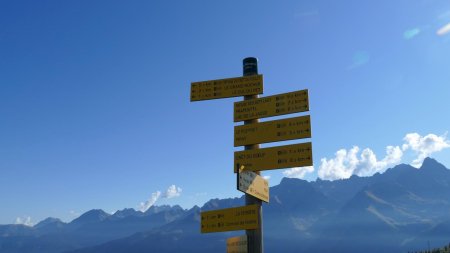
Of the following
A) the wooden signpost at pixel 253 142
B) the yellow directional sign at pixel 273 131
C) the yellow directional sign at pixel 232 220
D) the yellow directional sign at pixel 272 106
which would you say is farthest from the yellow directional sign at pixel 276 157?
the yellow directional sign at pixel 232 220

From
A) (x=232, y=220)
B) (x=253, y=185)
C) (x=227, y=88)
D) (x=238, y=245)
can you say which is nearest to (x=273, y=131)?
(x=253, y=185)

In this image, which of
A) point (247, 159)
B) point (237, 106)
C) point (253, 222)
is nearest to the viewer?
point (253, 222)

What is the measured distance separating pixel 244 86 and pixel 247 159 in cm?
200

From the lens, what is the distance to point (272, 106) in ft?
38.7

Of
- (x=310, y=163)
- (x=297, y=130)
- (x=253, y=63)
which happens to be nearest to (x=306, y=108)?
(x=297, y=130)

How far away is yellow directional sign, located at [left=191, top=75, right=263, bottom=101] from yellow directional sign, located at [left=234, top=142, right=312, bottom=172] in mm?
1639

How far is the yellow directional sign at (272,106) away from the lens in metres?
11.4

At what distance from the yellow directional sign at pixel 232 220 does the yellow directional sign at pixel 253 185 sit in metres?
0.39

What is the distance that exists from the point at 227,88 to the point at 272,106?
139 centimetres

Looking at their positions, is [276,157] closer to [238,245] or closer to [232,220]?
[232,220]

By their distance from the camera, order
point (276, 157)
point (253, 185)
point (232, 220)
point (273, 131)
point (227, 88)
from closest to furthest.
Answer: point (253, 185) < point (232, 220) < point (276, 157) < point (273, 131) < point (227, 88)

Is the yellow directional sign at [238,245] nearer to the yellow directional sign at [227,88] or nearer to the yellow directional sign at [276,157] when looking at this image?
the yellow directional sign at [276,157]

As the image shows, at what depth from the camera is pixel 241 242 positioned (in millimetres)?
10898

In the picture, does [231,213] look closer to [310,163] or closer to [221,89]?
[310,163]
